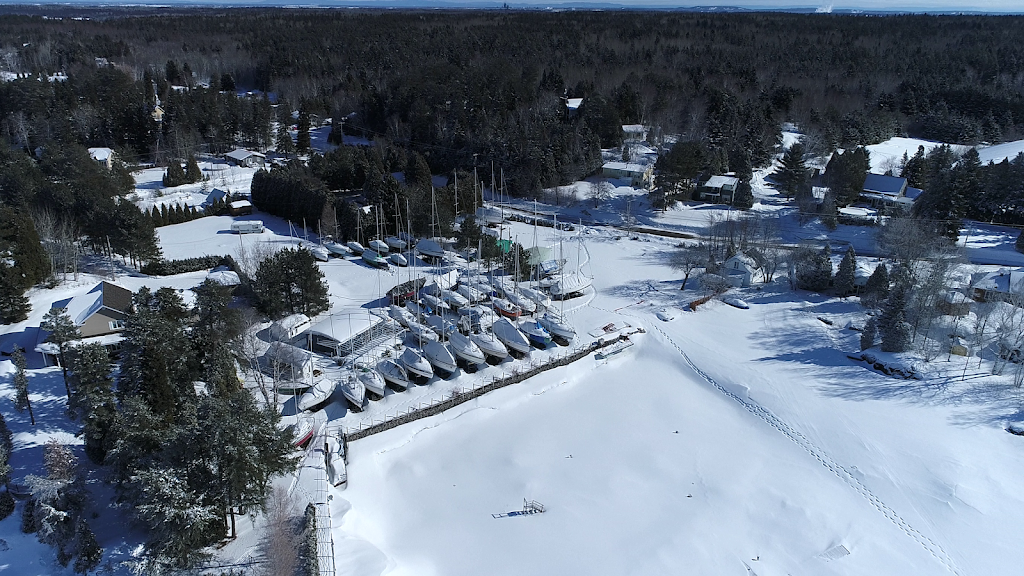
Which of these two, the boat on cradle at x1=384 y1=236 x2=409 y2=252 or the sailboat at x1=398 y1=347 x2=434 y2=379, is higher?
the boat on cradle at x1=384 y1=236 x2=409 y2=252

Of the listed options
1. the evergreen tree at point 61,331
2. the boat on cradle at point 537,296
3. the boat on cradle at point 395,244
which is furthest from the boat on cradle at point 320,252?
the evergreen tree at point 61,331

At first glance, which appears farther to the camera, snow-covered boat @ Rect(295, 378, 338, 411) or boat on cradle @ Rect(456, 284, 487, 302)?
boat on cradle @ Rect(456, 284, 487, 302)

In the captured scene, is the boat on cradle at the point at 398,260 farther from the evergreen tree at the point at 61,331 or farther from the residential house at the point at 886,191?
the residential house at the point at 886,191

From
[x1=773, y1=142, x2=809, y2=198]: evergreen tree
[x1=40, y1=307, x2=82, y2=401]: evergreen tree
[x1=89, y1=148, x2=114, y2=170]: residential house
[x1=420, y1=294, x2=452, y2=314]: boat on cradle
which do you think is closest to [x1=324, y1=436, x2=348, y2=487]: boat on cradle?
[x1=40, y1=307, x2=82, y2=401]: evergreen tree

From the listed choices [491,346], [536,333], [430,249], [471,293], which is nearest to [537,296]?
[471,293]

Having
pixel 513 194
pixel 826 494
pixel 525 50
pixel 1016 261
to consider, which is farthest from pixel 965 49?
pixel 826 494

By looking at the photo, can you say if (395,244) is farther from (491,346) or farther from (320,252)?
(491,346)

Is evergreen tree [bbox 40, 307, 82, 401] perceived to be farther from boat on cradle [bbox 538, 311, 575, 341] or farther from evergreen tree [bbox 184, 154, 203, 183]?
evergreen tree [bbox 184, 154, 203, 183]
